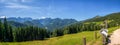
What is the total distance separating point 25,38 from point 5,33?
2449cm

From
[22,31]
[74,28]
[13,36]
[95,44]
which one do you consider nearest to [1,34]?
[13,36]

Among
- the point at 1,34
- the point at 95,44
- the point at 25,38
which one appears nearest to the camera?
the point at 95,44

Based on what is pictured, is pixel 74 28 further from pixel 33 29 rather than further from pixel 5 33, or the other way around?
pixel 5 33

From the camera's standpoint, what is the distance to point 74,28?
654ft

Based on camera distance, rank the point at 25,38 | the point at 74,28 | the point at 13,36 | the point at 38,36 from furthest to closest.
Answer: the point at 74,28 → the point at 38,36 → the point at 25,38 → the point at 13,36

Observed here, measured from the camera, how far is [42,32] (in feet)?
597

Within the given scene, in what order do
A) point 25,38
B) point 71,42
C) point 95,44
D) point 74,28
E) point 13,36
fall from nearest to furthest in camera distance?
point 95,44
point 71,42
point 13,36
point 25,38
point 74,28

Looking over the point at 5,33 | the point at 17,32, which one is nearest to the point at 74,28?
the point at 17,32

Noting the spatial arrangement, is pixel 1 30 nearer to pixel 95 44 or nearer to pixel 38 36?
pixel 38 36

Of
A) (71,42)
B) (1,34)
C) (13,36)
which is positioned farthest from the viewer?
(13,36)

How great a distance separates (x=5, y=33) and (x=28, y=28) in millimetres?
29750

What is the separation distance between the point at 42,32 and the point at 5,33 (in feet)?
139

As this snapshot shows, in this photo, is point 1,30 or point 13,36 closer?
point 1,30

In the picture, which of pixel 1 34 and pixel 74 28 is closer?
pixel 1 34
